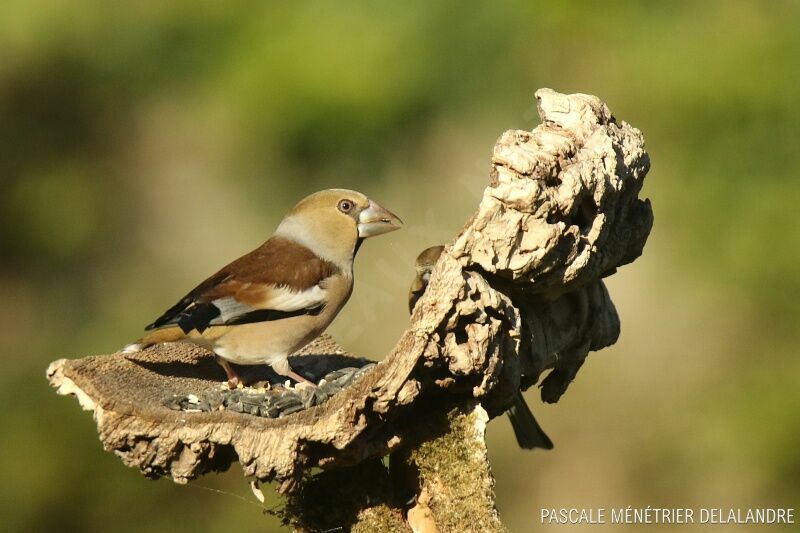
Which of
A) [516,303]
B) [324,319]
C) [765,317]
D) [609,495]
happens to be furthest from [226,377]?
[765,317]

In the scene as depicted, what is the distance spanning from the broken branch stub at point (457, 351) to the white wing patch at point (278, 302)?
0.44 meters

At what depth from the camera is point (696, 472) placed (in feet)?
29.0

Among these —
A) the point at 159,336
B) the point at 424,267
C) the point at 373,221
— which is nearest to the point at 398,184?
the point at 373,221

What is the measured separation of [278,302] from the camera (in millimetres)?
4719

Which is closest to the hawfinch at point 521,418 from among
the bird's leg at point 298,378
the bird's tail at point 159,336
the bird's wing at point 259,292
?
the bird's wing at point 259,292

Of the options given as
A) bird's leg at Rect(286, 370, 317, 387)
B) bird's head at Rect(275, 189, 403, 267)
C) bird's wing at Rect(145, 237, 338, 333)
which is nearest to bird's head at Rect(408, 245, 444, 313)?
bird's head at Rect(275, 189, 403, 267)

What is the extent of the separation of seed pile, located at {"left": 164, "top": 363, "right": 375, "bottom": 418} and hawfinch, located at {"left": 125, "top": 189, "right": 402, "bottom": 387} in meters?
0.25

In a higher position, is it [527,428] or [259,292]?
[259,292]

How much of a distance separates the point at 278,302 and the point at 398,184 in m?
5.00

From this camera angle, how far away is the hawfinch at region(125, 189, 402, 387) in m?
4.55

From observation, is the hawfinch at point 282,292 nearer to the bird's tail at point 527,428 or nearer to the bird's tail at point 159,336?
the bird's tail at point 159,336

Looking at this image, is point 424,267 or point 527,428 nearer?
point 424,267

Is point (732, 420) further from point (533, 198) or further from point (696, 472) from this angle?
point (533, 198)

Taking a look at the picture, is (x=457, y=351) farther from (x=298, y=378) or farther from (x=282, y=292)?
(x=282, y=292)
